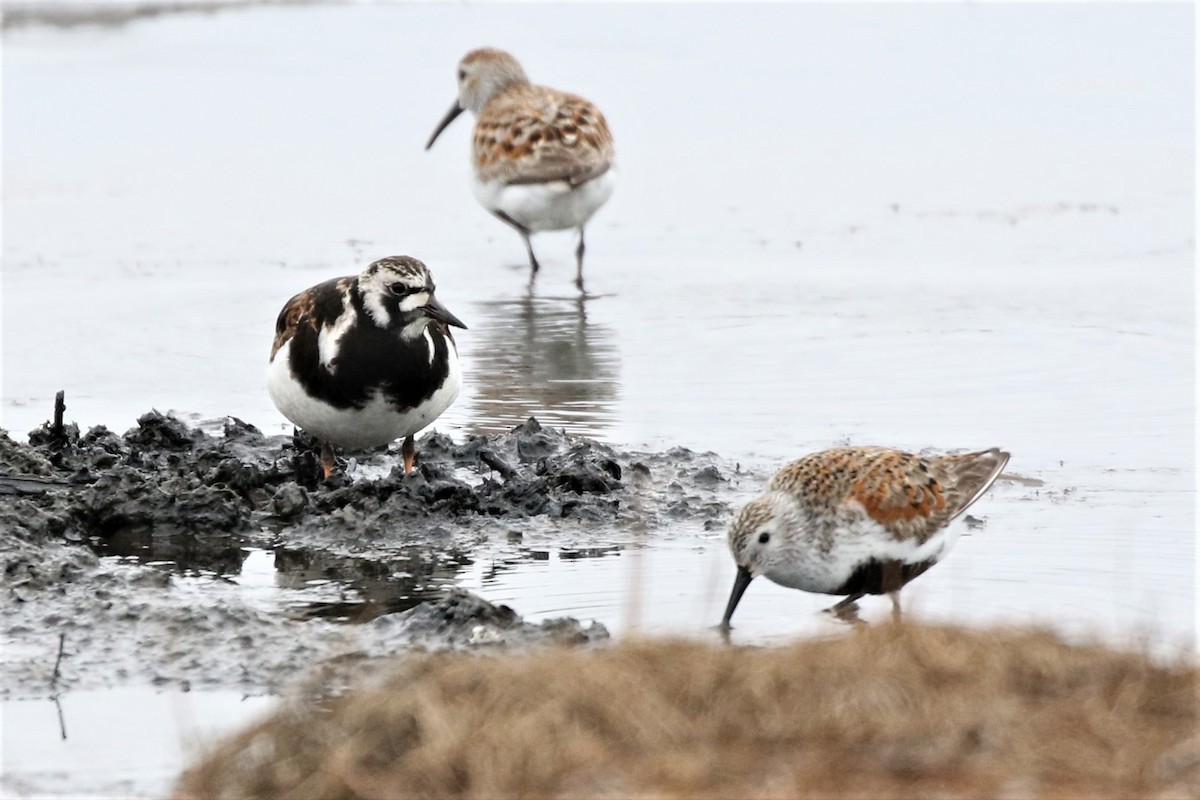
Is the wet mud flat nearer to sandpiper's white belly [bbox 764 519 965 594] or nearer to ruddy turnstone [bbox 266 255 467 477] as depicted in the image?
ruddy turnstone [bbox 266 255 467 477]

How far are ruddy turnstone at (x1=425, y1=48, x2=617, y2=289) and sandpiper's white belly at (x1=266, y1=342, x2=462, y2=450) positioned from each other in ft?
18.5

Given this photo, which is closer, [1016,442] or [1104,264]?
[1016,442]

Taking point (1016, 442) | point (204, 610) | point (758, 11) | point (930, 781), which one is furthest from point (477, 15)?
point (930, 781)

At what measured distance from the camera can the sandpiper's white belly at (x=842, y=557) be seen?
19.9 ft

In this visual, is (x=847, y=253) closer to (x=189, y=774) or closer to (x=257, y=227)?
(x=257, y=227)

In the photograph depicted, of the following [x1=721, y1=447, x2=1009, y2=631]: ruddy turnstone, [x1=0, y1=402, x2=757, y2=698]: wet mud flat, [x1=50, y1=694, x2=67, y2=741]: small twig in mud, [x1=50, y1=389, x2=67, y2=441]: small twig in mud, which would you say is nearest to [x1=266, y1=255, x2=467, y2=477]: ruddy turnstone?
[x1=0, y1=402, x2=757, y2=698]: wet mud flat

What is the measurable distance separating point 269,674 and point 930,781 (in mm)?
2229

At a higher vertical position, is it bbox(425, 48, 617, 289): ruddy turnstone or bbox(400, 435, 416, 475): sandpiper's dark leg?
bbox(425, 48, 617, 289): ruddy turnstone

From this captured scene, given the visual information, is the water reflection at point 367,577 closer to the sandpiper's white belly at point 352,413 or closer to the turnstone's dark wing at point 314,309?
the sandpiper's white belly at point 352,413

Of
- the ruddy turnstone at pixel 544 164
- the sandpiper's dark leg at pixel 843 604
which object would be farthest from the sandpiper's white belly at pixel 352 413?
the ruddy turnstone at pixel 544 164

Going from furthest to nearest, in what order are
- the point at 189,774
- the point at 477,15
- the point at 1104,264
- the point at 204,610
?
the point at 477,15, the point at 1104,264, the point at 204,610, the point at 189,774

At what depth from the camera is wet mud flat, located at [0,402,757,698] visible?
5.70 metres

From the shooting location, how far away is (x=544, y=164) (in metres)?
13.7

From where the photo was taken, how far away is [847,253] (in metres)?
14.5
